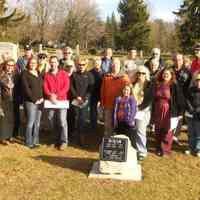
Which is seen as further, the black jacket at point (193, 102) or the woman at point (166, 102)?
the black jacket at point (193, 102)

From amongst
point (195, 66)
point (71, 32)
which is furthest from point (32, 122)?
point (71, 32)

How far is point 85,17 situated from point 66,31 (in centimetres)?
554

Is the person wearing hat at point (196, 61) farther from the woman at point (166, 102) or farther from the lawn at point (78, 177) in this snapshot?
the lawn at point (78, 177)

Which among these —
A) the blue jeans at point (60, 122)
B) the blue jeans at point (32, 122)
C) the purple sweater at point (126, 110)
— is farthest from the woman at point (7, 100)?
the purple sweater at point (126, 110)

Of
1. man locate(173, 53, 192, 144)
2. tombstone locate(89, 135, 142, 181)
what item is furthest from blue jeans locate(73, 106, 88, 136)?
man locate(173, 53, 192, 144)

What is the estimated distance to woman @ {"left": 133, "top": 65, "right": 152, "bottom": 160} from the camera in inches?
332

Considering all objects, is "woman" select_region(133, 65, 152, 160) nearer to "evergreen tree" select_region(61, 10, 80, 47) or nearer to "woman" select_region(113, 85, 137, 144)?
"woman" select_region(113, 85, 137, 144)

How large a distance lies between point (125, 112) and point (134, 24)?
5283cm

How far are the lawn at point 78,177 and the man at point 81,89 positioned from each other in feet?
2.57

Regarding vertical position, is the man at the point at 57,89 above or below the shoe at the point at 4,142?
above

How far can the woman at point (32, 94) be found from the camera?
8.86m

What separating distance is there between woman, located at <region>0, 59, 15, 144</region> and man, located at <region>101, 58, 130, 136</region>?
1.97m

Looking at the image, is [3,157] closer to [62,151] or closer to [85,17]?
[62,151]

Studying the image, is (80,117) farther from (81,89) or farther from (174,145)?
(174,145)
